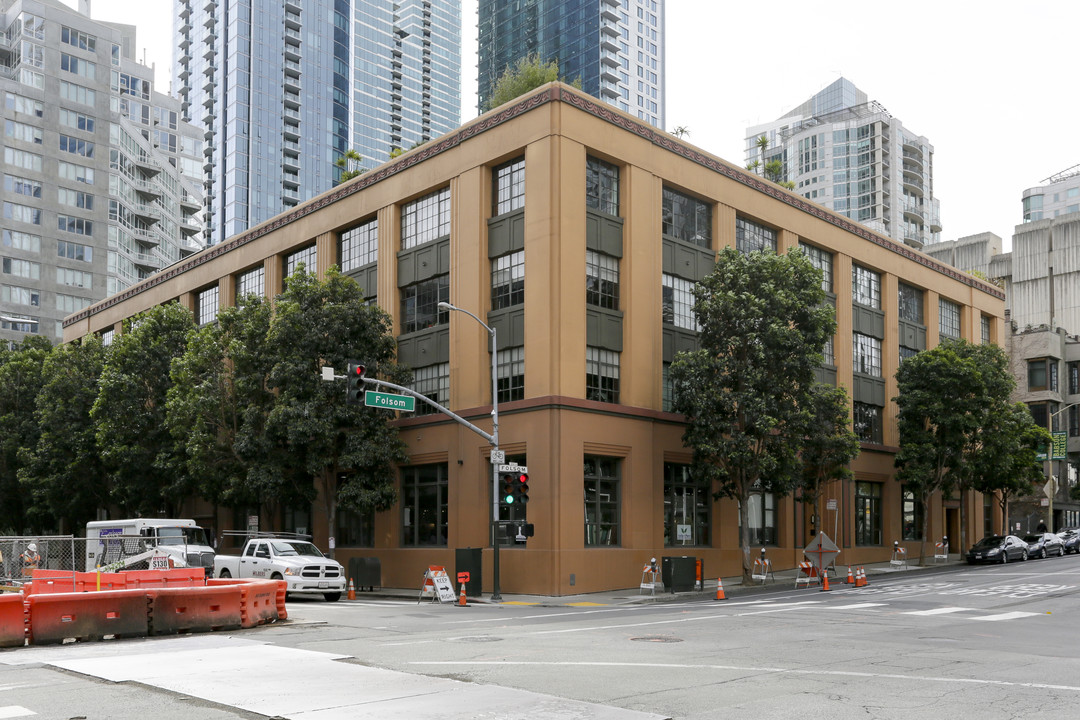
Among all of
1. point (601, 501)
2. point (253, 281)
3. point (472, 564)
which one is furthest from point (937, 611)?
point (253, 281)

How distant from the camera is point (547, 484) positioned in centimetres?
3416

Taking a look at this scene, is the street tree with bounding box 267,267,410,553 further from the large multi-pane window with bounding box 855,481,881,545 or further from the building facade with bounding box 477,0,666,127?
the building facade with bounding box 477,0,666,127

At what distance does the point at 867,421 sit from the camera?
168 feet

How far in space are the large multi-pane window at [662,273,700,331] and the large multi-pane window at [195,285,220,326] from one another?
28.2 metres

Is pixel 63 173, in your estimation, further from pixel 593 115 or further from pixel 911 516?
pixel 911 516

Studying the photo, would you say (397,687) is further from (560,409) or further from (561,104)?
(561,104)

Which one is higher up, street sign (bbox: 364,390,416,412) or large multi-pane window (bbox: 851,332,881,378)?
large multi-pane window (bbox: 851,332,881,378)

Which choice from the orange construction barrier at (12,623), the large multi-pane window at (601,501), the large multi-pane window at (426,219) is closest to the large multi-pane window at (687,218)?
the large multi-pane window at (426,219)

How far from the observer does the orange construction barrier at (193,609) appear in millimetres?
19703

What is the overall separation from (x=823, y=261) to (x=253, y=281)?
28654 millimetres

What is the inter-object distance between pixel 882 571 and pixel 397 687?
35.7 m

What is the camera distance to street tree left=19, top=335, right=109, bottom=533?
174 ft

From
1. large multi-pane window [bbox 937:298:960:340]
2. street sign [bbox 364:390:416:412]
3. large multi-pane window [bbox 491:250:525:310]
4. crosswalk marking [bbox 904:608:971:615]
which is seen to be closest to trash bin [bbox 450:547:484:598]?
street sign [bbox 364:390:416:412]

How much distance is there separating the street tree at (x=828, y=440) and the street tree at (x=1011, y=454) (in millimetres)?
11106
